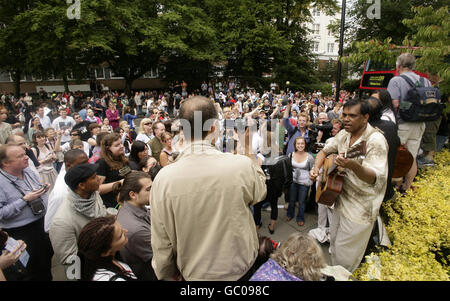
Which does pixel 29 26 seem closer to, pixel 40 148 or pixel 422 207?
pixel 40 148

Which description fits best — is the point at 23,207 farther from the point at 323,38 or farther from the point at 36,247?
the point at 323,38

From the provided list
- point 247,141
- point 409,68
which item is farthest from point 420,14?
point 247,141

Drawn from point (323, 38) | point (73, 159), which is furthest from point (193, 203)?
point (323, 38)

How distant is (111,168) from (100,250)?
1.88m

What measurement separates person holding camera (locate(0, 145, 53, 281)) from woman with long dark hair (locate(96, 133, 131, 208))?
685mm

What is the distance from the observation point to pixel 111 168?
362cm

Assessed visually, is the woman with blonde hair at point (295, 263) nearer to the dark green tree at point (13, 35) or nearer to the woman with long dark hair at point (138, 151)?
the woman with long dark hair at point (138, 151)

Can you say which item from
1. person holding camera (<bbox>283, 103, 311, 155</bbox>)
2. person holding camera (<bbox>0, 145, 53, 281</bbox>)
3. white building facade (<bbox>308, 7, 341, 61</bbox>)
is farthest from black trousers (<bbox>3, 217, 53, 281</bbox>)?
white building facade (<bbox>308, 7, 341, 61</bbox>)

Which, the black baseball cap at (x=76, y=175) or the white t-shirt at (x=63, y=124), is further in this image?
the white t-shirt at (x=63, y=124)

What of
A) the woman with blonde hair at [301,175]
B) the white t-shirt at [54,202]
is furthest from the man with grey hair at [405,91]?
the white t-shirt at [54,202]

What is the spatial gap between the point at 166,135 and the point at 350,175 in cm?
316

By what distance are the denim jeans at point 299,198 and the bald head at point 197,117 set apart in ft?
11.4

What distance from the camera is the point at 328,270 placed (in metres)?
2.18

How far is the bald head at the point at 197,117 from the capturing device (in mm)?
1575
